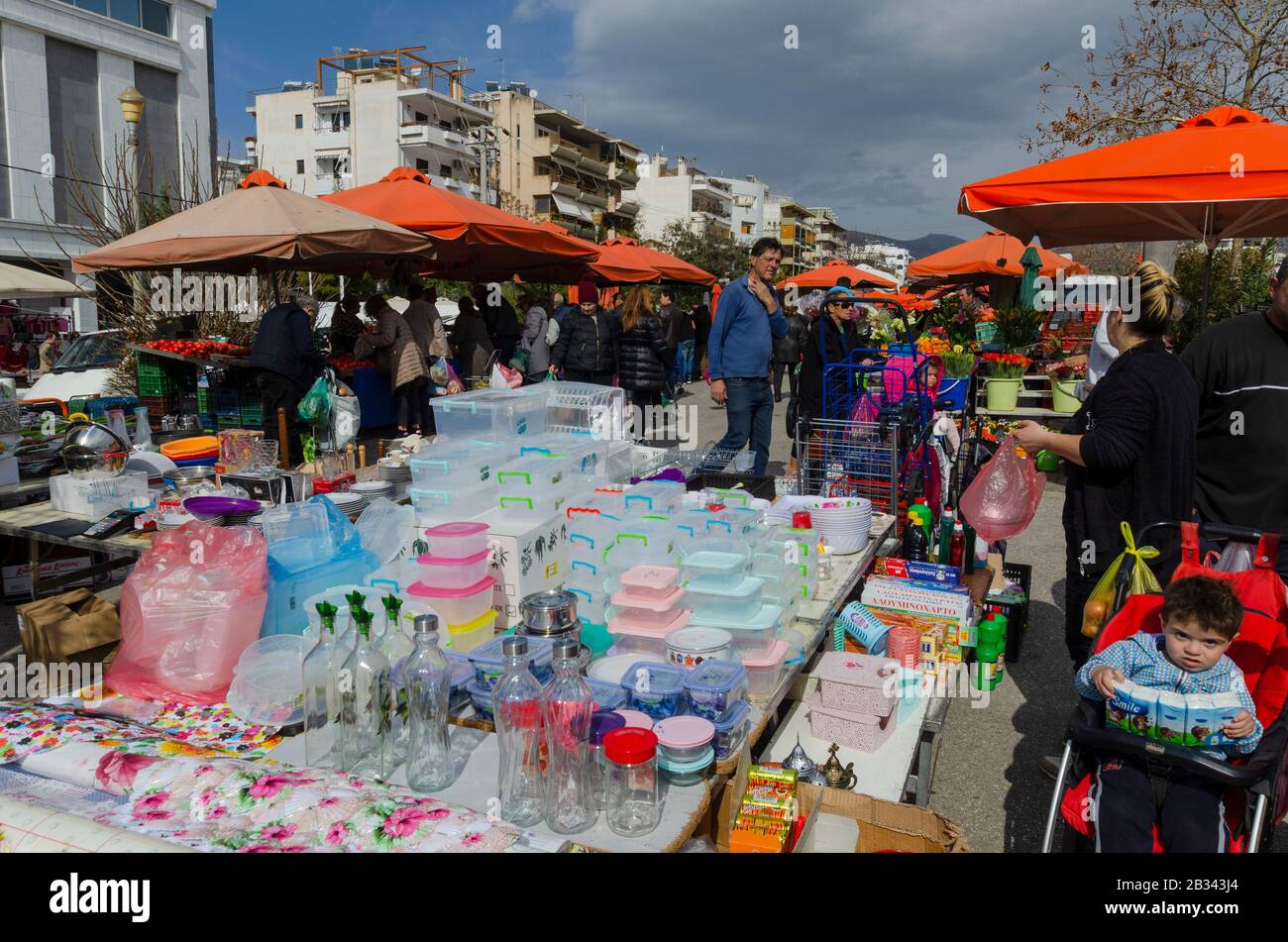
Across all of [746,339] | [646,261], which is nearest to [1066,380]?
[746,339]

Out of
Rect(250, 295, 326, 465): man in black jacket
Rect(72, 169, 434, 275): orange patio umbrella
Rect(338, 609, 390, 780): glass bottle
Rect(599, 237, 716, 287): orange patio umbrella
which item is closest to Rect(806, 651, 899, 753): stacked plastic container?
Rect(338, 609, 390, 780): glass bottle

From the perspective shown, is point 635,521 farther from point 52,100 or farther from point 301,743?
point 52,100

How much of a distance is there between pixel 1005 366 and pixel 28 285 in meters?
10.5

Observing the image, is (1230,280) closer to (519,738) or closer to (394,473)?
(394,473)

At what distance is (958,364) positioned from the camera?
784 centimetres

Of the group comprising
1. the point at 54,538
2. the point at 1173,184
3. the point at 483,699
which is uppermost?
the point at 1173,184

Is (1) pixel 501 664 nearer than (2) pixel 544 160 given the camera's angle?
Yes

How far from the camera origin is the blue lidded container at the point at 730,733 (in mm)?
2447

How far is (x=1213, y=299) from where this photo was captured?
1515cm

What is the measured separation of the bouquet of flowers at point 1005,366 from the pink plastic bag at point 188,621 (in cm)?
853

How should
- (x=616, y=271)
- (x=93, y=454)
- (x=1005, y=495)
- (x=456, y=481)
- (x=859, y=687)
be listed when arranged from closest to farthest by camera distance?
(x=859, y=687) < (x=456, y=481) < (x=1005, y=495) < (x=93, y=454) < (x=616, y=271)

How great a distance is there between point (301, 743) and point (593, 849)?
1.13m

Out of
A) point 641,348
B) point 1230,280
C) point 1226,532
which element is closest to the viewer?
point 1226,532

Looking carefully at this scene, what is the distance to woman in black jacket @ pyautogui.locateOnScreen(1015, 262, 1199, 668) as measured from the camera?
3238mm
